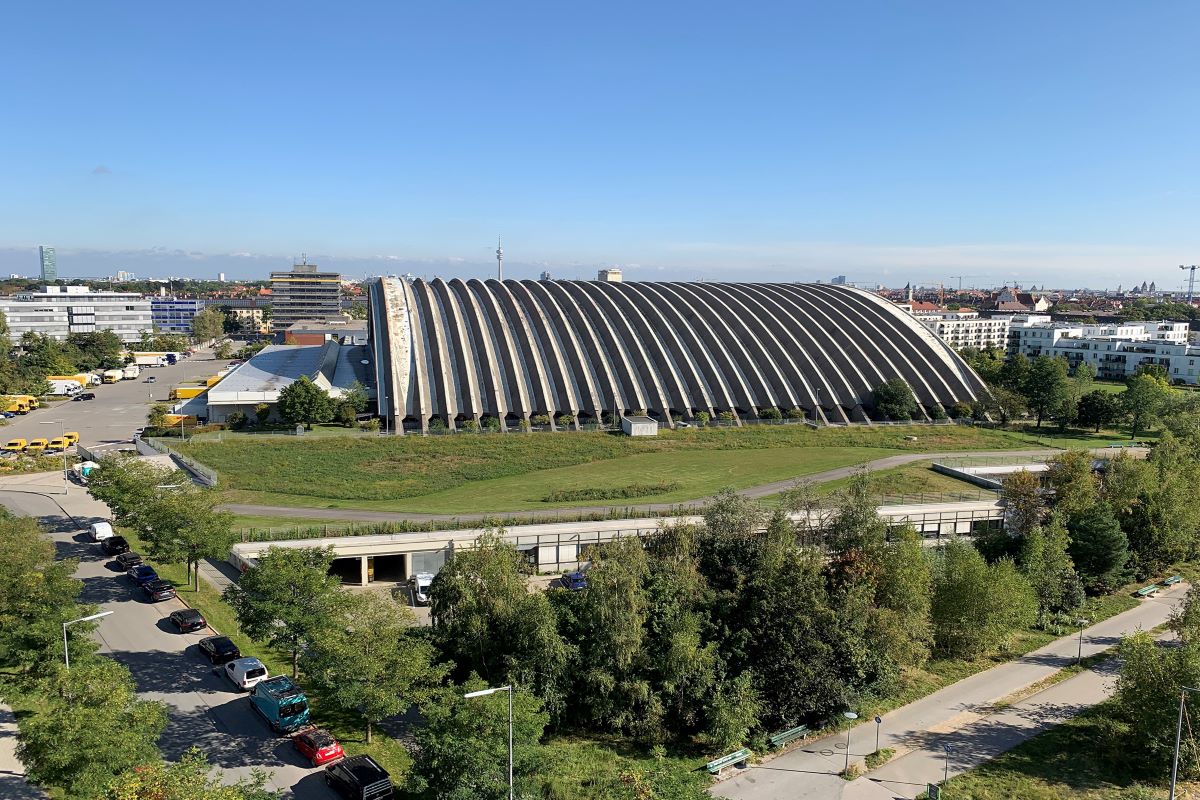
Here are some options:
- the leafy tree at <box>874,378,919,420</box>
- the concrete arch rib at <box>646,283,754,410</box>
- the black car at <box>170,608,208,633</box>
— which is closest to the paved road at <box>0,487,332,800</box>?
the black car at <box>170,608,208,633</box>

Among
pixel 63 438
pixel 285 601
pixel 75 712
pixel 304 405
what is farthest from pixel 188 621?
pixel 63 438

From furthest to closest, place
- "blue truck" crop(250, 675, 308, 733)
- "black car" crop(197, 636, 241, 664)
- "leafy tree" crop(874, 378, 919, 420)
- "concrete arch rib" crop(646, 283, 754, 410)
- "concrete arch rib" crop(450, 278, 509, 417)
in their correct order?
1. "concrete arch rib" crop(646, 283, 754, 410)
2. "leafy tree" crop(874, 378, 919, 420)
3. "concrete arch rib" crop(450, 278, 509, 417)
4. "black car" crop(197, 636, 241, 664)
5. "blue truck" crop(250, 675, 308, 733)

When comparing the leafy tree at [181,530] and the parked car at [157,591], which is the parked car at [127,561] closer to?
the parked car at [157,591]

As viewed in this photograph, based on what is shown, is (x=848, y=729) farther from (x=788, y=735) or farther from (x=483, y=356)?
(x=483, y=356)

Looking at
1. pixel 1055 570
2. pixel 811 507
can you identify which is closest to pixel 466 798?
pixel 811 507

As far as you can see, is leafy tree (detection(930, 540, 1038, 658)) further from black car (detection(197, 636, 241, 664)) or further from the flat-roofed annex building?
the flat-roofed annex building

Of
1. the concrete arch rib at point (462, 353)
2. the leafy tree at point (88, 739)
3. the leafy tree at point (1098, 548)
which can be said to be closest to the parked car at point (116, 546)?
the leafy tree at point (88, 739)
